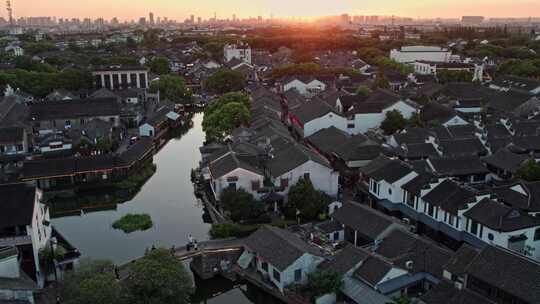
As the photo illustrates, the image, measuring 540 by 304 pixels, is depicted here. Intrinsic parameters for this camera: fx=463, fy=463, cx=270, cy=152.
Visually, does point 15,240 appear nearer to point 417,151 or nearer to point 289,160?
point 289,160

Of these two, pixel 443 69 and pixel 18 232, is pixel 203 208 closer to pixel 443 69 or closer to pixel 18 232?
pixel 18 232

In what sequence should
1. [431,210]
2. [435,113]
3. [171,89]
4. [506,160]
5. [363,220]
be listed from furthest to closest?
[171,89] < [435,113] < [506,160] < [431,210] < [363,220]

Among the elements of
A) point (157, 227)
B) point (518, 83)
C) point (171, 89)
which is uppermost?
point (518, 83)

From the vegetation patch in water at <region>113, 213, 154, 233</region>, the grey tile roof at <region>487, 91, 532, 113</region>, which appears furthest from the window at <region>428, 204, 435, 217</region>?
the grey tile roof at <region>487, 91, 532, 113</region>

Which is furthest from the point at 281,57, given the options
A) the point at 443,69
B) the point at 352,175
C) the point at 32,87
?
the point at 352,175

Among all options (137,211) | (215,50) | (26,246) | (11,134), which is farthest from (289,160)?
(215,50)
